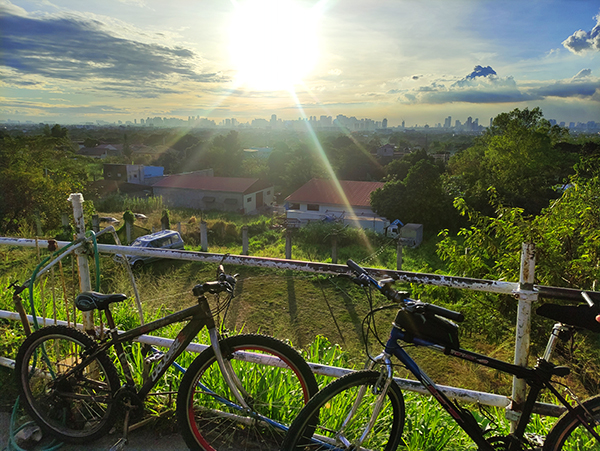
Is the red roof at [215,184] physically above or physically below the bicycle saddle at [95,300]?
below

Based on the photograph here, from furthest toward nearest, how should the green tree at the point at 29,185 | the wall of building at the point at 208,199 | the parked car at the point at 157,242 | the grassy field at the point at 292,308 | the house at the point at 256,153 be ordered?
the house at the point at 256,153
the wall of building at the point at 208,199
the green tree at the point at 29,185
the parked car at the point at 157,242
the grassy field at the point at 292,308

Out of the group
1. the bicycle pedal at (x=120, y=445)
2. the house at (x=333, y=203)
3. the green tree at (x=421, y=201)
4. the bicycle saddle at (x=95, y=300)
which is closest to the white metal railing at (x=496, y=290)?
the bicycle saddle at (x=95, y=300)

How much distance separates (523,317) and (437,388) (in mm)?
526

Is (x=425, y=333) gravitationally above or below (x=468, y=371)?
above

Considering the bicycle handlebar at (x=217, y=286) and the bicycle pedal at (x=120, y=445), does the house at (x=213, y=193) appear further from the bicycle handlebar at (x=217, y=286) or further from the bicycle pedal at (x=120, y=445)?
the bicycle handlebar at (x=217, y=286)

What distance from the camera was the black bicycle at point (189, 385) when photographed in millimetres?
2088

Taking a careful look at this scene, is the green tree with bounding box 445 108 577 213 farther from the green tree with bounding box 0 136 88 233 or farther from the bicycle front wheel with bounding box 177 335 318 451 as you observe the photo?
the bicycle front wheel with bounding box 177 335 318 451

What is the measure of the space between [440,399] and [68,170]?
20960 mm

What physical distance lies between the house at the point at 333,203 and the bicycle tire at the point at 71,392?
22320mm

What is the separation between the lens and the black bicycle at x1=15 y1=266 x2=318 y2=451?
2088mm

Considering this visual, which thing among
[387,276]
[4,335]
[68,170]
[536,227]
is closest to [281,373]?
[387,276]

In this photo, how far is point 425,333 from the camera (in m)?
1.79

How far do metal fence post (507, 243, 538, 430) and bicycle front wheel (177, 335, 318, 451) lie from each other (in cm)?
97

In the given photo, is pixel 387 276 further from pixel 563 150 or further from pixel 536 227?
pixel 563 150
